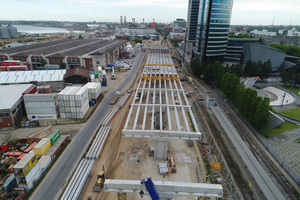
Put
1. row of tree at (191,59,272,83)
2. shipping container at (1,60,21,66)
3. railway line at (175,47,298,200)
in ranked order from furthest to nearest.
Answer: row of tree at (191,59,272,83) < shipping container at (1,60,21,66) < railway line at (175,47,298,200)

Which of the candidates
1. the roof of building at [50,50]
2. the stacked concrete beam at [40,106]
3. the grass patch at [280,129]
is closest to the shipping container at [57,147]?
the stacked concrete beam at [40,106]

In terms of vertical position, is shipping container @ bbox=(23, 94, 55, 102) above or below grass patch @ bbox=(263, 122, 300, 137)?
above

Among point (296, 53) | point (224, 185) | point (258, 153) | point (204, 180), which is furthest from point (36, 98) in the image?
point (296, 53)

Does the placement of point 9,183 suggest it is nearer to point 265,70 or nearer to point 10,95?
point 10,95

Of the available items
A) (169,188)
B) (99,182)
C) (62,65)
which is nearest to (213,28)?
(62,65)

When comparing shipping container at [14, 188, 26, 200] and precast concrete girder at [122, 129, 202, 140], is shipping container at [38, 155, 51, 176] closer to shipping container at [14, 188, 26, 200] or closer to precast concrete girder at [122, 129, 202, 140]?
shipping container at [14, 188, 26, 200]

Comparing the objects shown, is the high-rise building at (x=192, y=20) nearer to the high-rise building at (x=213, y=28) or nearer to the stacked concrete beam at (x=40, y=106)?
the high-rise building at (x=213, y=28)

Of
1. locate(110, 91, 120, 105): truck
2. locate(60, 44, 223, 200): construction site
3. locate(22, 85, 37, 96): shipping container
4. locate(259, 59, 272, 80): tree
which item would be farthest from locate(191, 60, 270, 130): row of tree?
locate(22, 85, 37, 96): shipping container
